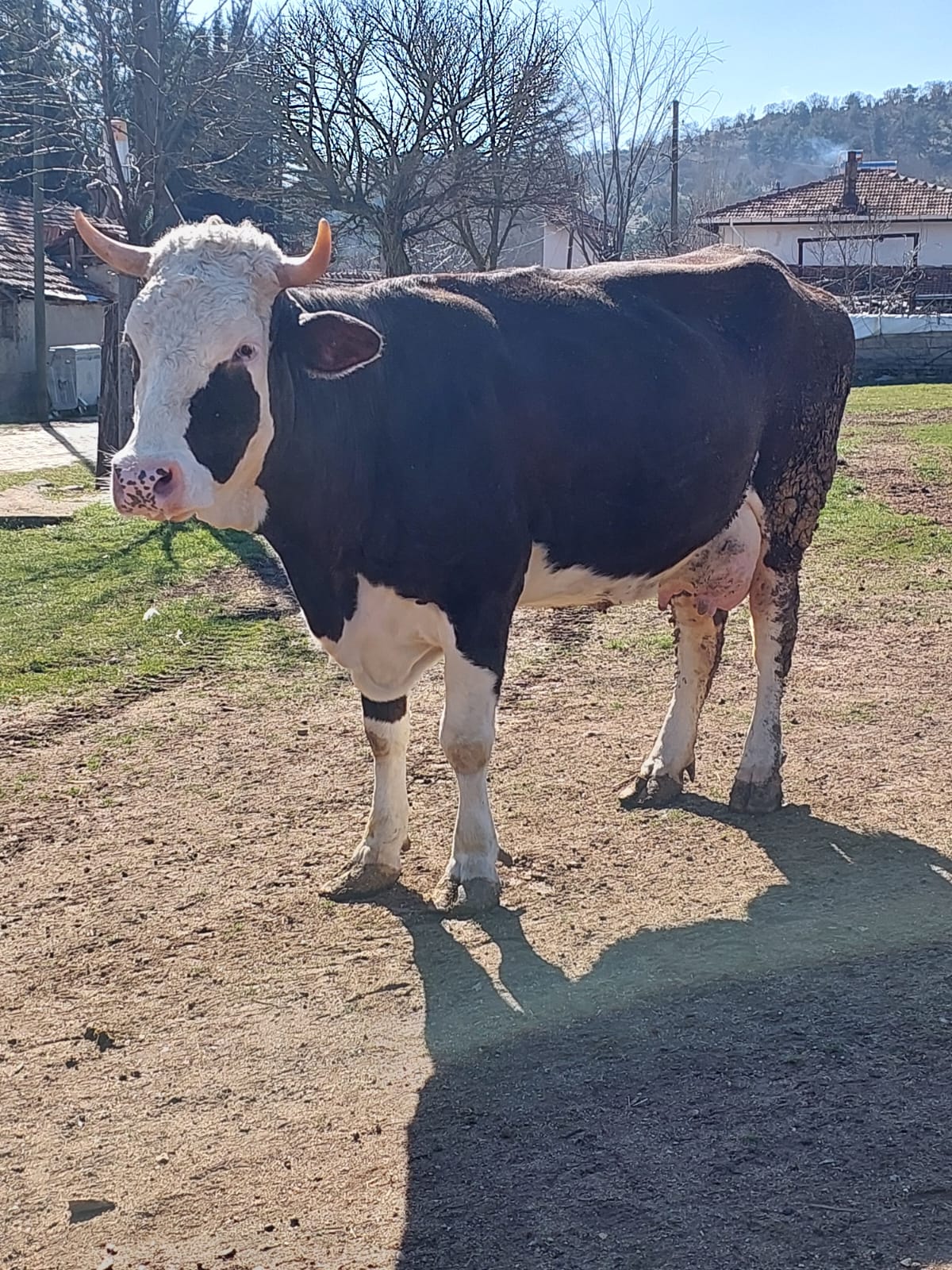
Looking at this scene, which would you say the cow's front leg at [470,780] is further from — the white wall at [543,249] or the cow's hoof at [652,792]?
the white wall at [543,249]

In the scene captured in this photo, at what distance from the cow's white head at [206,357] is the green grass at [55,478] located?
11.4 metres

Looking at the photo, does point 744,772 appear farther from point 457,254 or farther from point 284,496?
point 457,254

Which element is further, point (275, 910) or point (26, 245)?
point (26, 245)

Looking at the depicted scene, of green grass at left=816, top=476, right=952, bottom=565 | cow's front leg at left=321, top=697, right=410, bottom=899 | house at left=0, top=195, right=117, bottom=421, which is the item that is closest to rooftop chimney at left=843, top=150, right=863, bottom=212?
house at left=0, top=195, right=117, bottom=421

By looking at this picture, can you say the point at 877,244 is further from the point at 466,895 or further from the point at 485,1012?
the point at 485,1012

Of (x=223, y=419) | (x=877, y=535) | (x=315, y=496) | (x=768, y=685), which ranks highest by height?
(x=223, y=419)

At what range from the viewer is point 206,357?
4223mm

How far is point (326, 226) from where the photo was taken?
4.08 m

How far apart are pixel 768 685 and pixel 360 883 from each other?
208 cm

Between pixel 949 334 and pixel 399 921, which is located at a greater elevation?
pixel 949 334

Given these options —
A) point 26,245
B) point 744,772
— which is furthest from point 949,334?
point 744,772

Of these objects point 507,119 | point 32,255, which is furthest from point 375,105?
point 32,255

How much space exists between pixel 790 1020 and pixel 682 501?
2220mm

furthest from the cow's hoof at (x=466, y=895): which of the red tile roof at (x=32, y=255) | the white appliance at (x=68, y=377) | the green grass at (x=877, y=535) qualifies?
the red tile roof at (x=32, y=255)
